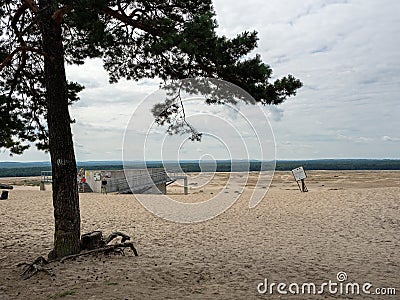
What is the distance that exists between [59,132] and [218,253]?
12.4 feet

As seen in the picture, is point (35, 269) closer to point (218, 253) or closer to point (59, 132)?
point (59, 132)

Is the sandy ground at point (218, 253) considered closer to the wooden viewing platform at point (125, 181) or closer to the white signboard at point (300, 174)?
the white signboard at point (300, 174)

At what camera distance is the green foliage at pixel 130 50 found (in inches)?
208

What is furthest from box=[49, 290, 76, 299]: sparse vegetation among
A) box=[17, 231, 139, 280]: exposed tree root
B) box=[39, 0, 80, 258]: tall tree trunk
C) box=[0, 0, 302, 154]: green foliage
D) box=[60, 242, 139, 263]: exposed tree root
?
box=[0, 0, 302, 154]: green foliage

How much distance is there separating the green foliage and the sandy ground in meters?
2.46

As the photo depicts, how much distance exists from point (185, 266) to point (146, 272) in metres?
0.81

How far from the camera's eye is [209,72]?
605 cm

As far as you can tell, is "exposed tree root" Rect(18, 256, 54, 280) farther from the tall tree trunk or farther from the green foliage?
the green foliage

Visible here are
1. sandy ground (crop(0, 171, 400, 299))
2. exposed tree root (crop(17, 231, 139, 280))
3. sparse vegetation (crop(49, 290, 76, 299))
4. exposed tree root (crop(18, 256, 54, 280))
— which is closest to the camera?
sparse vegetation (crop(49, 290, 76, 299))

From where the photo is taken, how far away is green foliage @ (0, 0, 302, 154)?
17.3ft

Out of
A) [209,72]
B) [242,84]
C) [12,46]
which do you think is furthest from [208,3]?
[12,46]

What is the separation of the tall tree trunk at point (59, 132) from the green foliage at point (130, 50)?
172mm

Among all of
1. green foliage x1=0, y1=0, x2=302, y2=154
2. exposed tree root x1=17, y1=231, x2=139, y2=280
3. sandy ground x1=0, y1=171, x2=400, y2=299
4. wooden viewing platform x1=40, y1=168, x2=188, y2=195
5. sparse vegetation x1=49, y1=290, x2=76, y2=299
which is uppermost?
green foliage x1=0, y1=0, x2=302, y2=154

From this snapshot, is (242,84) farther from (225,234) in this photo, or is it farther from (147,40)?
(225,234)
